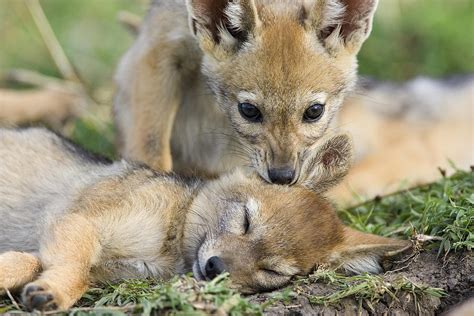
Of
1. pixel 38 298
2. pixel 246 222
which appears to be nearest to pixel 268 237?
pixel 246 222

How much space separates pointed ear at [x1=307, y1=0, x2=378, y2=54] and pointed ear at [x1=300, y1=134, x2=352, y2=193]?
27.9 inches

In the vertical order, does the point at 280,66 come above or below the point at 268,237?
above

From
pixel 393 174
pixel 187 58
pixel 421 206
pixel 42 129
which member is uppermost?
pixel 187 58

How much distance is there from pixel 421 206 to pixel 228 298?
6.60 feet

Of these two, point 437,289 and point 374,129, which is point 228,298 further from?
point 374,129

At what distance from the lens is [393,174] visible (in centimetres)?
733

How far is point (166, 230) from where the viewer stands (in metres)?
4.60

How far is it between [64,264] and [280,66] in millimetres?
1702

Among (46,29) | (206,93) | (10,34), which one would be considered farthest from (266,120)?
(10,34)

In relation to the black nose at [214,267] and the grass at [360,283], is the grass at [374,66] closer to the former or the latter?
the grass at [360,283]

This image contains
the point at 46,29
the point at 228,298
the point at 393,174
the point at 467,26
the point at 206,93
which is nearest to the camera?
the point at 228,298

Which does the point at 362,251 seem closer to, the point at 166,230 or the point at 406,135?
the point at 166,230

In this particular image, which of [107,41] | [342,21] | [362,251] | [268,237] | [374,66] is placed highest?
[342,21]

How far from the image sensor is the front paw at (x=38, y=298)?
3912 millimetres
